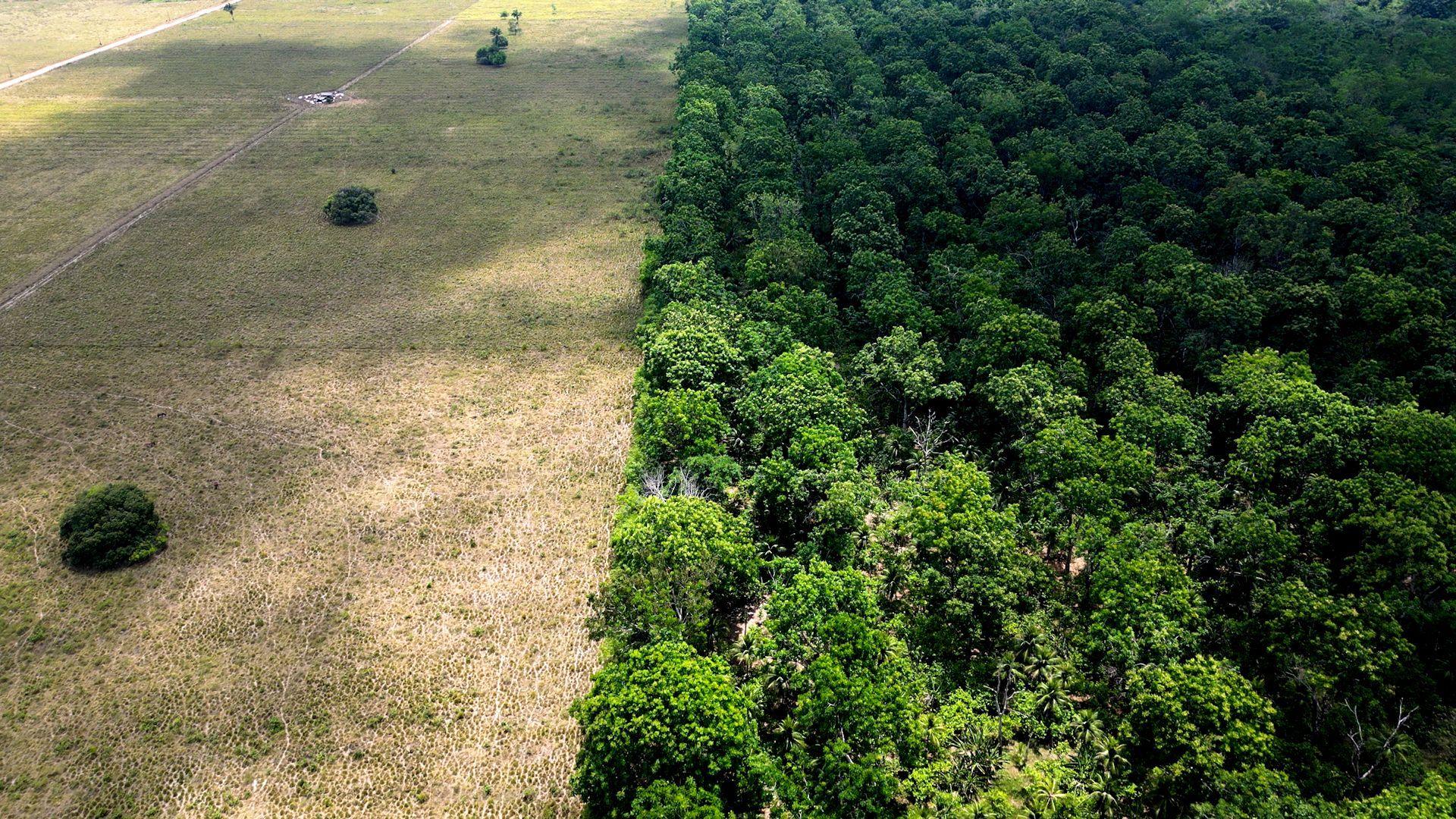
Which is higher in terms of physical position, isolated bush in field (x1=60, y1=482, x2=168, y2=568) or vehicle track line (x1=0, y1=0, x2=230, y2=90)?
vehicle track line (x1=0, y1=0, x2=230, y2=90)

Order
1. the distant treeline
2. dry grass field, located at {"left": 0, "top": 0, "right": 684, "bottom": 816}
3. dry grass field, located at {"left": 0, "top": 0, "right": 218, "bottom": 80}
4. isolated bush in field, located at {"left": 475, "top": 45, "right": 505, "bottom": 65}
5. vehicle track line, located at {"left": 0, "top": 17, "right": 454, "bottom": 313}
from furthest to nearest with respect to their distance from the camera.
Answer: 1. isolated bush in field, located at {"left": 475, "top": 45, "right": 505, "bottom": 65}
2. dry grass field, located at {"left": 0, "top": 0, "right": 218, "bottom": 80}
3. vehicle track line, located at {"left": 0, "top": 17, "right": 454, "bottom": 313}
4. dry grass field, located at {"left": 0, "top": 0, "right": 684, "bottom": 816}
5. the distant treeline

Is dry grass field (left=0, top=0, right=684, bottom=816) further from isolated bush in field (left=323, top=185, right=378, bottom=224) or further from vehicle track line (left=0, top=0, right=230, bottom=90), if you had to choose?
vehicle track line (left=0, top=0, right=230, bottom=90)

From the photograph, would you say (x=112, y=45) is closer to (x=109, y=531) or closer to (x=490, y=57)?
(x=490, y=57)

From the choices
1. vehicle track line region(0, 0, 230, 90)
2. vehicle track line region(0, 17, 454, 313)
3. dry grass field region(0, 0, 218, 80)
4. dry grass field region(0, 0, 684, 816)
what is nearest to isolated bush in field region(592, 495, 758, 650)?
dry grass field region(0, 0, 684, 816)

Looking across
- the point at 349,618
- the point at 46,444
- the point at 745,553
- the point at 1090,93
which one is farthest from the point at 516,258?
the point at 1090,93

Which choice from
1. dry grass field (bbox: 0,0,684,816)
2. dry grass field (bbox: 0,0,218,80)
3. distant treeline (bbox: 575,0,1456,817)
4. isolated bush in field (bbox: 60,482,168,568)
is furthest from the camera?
dry grass field (bbox: 0,0,218,80)

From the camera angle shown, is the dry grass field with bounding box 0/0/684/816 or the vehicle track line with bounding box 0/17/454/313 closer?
the dry grass field with bounding box 0/0/684/816

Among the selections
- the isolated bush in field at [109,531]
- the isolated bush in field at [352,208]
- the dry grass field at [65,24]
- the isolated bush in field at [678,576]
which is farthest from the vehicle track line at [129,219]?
the isolated bush in field at [678,576]
